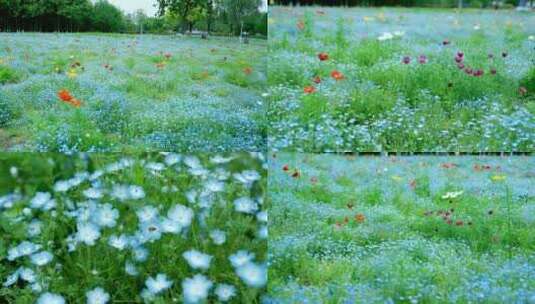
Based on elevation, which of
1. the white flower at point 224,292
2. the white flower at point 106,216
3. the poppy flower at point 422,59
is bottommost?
the white flower at point 224,292

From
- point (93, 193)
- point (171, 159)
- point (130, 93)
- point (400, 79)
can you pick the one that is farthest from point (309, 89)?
point (93, 193)

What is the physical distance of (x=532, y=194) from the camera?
3.28 metres

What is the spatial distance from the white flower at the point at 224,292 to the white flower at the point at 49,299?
59cm

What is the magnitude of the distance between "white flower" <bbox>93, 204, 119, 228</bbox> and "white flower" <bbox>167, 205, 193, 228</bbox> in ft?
0.69

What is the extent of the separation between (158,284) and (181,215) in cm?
28

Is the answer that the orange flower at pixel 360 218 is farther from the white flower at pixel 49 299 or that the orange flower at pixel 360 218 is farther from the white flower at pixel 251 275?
the white flower at pixel 49 299

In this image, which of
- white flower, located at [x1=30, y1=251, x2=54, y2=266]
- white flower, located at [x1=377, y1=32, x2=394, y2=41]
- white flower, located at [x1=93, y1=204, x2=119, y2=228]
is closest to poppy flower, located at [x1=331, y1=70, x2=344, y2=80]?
white flower, located at [x1=377, y1=32, x2=394, y2=41]

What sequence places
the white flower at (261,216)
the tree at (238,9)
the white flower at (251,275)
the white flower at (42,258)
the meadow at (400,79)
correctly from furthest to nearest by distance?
1. the tree at (238,9)
2. the meadow at (400,79)
3. the white flower at (261,216)
4. the white flower at (251,275)
5. the white flower at (42,258)

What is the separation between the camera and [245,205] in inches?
126

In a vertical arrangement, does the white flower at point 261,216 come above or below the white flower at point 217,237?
above

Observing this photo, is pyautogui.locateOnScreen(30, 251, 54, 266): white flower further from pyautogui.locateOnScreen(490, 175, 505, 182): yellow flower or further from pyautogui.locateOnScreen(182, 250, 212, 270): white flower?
pyautogui.locateOnScreen(490, 175, 505, 182): yellow flower

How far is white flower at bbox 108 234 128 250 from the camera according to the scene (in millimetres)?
3031

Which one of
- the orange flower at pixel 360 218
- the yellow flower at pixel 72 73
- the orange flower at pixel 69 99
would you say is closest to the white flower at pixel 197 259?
the orange flower at pixel 360 218

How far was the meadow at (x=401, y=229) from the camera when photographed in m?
3.10
